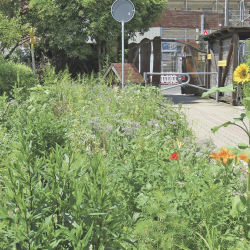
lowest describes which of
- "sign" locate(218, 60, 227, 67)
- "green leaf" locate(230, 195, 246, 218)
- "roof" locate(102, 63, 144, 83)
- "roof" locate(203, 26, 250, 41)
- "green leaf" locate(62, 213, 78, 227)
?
"green leaf" locate(230, 195, 246, 218)

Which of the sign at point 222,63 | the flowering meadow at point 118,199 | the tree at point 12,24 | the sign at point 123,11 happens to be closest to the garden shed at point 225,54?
the sign at point 222,63

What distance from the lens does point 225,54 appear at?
13062 mm

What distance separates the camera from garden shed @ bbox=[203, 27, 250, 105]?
1205 cm

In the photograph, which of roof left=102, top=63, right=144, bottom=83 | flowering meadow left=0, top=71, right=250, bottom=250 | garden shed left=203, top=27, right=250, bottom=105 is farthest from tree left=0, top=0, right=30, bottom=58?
flowering meadow left=0, top=71, right=250, bottom=250

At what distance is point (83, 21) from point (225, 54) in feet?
20.6

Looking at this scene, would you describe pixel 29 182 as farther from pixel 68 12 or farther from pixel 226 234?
pixel 68 12

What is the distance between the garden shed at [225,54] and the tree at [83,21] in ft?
10.8

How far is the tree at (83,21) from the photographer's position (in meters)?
14.4

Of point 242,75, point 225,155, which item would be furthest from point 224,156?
point 242,75

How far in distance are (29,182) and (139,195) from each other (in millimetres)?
909

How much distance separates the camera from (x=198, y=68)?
17.1m

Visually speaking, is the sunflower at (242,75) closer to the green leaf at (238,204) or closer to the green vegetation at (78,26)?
the green leaf at (238,204)

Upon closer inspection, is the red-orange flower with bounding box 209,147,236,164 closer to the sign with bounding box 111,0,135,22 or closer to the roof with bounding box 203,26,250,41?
the sign with bounding box 111,0,135,22

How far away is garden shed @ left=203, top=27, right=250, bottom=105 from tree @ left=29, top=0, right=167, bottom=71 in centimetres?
328
